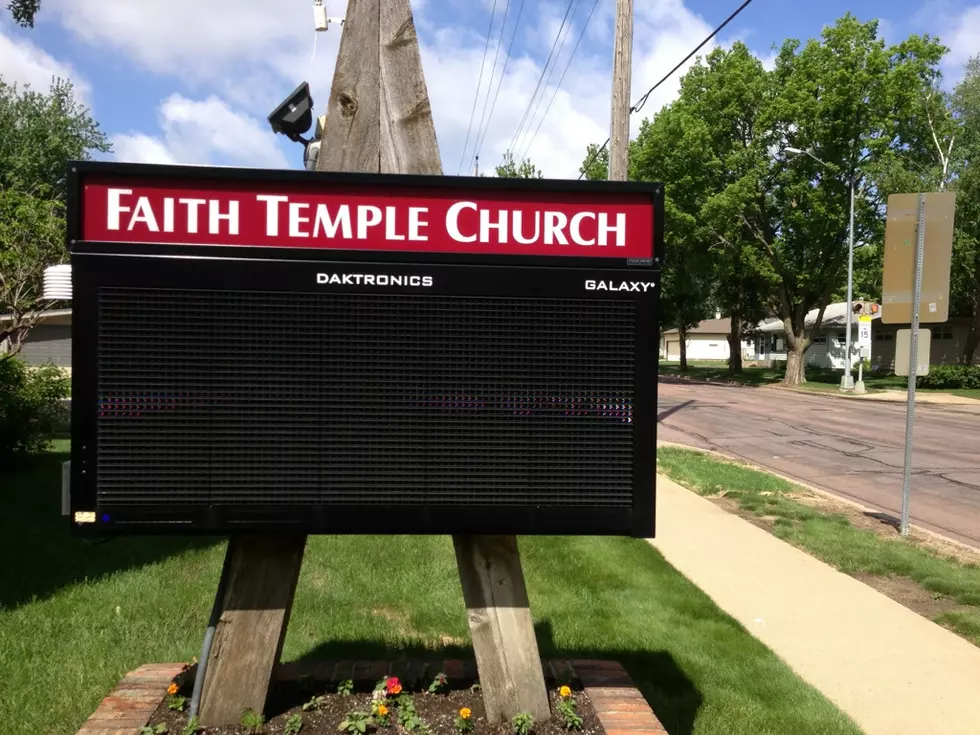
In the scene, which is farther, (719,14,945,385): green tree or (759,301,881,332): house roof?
(759,301,881,332): house roof

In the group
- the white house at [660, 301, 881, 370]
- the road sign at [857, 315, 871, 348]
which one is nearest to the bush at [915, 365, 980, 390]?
the road sign at [857, 315, 871, 348]

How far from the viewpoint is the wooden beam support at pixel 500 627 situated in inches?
121

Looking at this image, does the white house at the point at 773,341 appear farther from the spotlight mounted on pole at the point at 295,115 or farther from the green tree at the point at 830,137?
the spotlight mounted on pole at the point at 295,115

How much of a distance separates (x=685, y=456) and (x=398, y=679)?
9994 millimetres

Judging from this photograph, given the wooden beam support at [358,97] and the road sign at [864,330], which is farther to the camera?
the road sign at [864,330]

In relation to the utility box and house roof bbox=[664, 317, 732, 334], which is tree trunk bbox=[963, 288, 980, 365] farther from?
house roof bbox=[664, 317, 732, 334]

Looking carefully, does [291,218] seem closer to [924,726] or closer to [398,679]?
[398,679]

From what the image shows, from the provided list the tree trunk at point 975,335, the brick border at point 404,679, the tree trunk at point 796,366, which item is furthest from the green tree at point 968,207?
the brick border at point 404,679

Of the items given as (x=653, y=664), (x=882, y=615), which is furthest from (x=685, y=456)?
(x=653, y=664)

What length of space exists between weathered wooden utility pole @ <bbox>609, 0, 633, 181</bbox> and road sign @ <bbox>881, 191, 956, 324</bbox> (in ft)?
16.3

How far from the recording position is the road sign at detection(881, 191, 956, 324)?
24.3 ft

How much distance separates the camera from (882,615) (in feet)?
17.5

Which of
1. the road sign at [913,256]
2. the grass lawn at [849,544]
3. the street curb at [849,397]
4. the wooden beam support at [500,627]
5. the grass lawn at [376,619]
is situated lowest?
the street curb at [849,397]

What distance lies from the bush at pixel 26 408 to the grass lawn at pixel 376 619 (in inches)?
124
